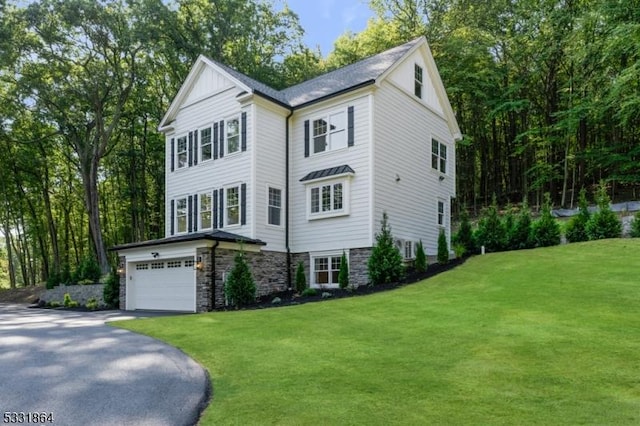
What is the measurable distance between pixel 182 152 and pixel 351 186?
315 inches

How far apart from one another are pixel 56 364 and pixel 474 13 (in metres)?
28.3

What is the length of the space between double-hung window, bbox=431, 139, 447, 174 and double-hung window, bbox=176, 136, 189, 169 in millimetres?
10391

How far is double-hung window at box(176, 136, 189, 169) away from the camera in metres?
19.5

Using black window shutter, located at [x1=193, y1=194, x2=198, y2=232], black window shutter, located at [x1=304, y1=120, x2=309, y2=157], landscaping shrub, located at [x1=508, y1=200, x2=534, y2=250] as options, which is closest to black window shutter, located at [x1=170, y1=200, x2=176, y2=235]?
black window shutter, located at [x1=193, y1=194, x2=198, y2=232]

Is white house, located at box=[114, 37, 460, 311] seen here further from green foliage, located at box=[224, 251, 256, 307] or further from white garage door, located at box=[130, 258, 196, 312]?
green foliage, located at box=[224, 251, 256, 307]

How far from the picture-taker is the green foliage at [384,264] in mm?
14141

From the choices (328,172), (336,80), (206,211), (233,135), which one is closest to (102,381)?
(328,172)

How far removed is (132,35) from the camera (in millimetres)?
23031

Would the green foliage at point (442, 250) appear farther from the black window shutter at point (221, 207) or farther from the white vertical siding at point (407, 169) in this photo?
the black window shutter at point (221, 207)

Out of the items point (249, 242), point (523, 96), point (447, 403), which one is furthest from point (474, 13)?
point (447, 403)

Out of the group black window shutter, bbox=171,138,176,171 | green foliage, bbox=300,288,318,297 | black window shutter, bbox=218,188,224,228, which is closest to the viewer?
green foliage, bbox=300,288,318,297

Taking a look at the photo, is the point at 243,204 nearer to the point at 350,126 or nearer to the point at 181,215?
the point at 181,215

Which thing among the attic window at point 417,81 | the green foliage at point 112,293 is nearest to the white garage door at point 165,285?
the green foliage at point 112,293

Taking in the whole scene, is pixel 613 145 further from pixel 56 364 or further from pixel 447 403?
pixel 56 364
